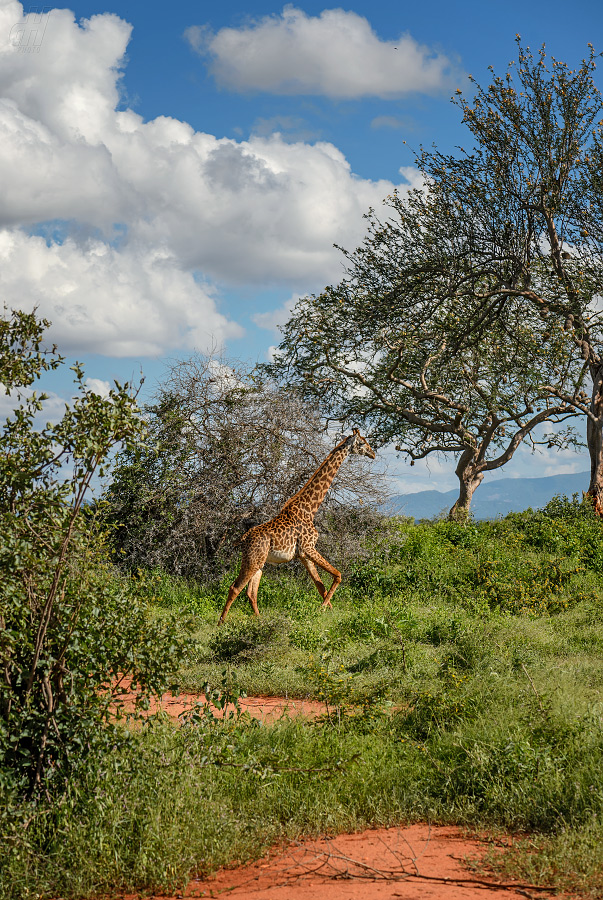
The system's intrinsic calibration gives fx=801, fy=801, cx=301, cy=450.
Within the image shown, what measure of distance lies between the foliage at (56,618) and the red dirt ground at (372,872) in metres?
1.24

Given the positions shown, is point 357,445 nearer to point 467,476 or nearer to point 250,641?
point 250,641

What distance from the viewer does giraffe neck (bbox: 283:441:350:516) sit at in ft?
40.2

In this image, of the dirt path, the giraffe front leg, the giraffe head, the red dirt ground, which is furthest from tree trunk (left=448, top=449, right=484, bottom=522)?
the red dirt ground

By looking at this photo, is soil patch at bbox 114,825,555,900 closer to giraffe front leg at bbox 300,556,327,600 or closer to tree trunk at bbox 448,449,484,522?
giraffe front leg at bbox 300,556,327,600

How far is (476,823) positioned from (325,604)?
6374 millimetres

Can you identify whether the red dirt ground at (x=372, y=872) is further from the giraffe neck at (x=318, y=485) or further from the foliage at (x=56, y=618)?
the giraffe neck at (x=318, y=485)

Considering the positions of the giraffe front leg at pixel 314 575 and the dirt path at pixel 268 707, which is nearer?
the dirt path at pixel 268 707

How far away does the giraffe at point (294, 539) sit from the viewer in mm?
11062

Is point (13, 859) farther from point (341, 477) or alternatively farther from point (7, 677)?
point (341, 477)

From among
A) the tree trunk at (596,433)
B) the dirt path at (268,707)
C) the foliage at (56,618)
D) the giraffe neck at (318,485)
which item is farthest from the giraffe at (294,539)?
the tree trunk at (596,433)

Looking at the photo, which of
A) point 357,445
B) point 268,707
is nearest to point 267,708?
point 268,707

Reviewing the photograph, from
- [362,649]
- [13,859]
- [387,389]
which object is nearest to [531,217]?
[387,389]

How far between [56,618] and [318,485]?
752cm

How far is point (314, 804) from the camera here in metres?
5.23
